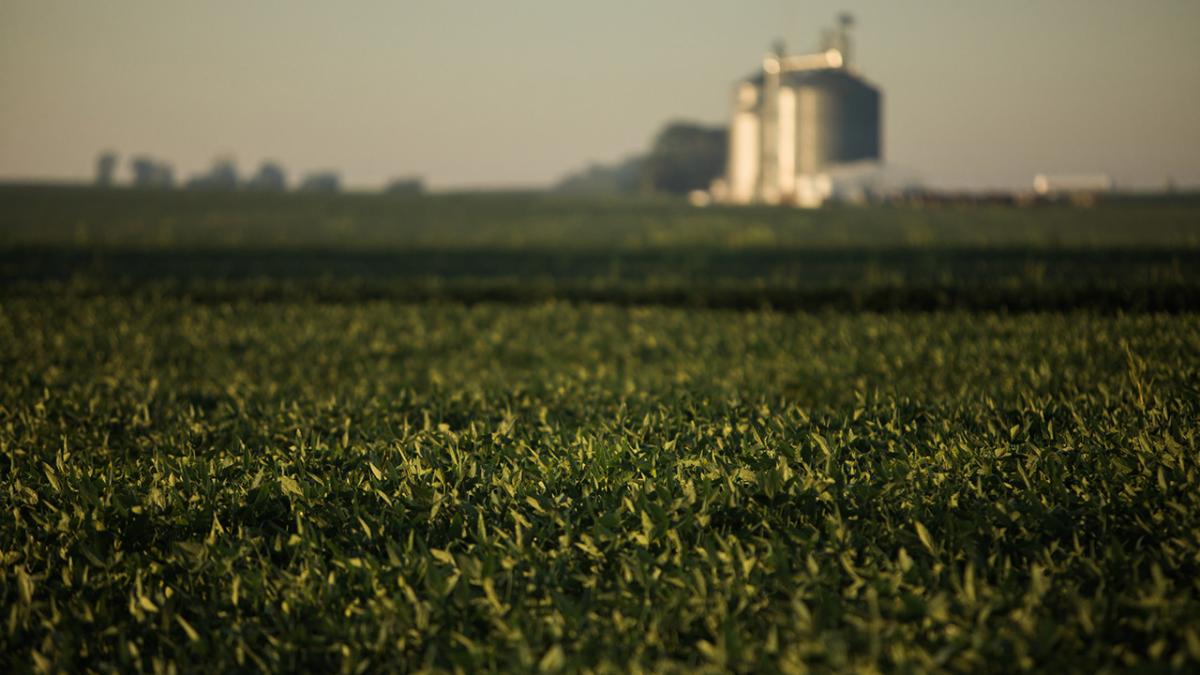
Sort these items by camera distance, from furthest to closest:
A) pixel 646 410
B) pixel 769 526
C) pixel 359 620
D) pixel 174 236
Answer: pixel 174 236 → pixel 646 410 → pixel 769 526 → pixel 359 620

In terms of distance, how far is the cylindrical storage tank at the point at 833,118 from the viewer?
90.4 metres

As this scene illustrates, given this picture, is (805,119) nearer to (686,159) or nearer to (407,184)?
(686,159)

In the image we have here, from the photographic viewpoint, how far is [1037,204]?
77625 millimetres

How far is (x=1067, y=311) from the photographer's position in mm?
24641

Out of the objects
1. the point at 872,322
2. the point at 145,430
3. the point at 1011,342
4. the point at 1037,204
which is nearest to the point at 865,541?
the point at 145,430

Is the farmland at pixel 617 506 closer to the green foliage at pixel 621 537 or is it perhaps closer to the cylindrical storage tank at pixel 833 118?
the green foliage at pixel 621 537

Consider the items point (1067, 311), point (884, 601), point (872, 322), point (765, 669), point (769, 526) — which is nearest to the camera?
point (765, 669)

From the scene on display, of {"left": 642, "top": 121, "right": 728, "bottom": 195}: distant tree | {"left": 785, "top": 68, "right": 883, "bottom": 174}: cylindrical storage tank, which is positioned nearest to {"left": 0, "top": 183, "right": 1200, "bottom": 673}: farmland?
{"left": 785, "top": 68, "right": 883, "bottom": 174}: cylindrical storage tank

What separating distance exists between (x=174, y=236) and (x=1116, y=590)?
50.7 meters

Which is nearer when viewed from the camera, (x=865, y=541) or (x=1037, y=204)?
(x=865, y=541)

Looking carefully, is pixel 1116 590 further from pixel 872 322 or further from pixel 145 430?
pixel 872 322

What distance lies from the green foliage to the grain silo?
275 feet

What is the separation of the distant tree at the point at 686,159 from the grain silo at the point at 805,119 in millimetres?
27617

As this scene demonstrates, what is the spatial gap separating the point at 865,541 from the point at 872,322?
14.0 meters
